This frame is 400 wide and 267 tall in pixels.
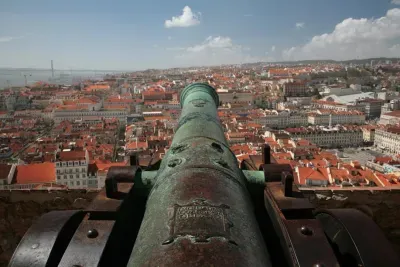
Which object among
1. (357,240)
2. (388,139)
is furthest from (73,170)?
(388,139)

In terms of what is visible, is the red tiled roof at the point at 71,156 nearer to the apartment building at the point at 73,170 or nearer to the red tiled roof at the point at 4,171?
the apartment building at the point at 73,170

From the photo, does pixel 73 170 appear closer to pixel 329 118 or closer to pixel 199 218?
pixel 199 218

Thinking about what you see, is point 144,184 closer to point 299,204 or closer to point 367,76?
point 299,204

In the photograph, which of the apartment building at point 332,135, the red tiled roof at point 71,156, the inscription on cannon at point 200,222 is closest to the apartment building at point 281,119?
the apartment building at point 332,135

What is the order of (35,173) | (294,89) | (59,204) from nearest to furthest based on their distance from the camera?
(59,204) → (35,173) → (294,89)

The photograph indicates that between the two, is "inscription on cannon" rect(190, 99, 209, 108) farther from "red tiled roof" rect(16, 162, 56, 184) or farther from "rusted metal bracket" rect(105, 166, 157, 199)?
"red tiled roof" rect(16, 162, 56, 184)

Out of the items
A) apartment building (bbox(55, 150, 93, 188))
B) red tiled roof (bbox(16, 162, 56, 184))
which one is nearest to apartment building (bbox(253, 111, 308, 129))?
apartment building (bbox(55, 150, 93, 188))

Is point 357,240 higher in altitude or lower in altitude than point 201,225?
lower
